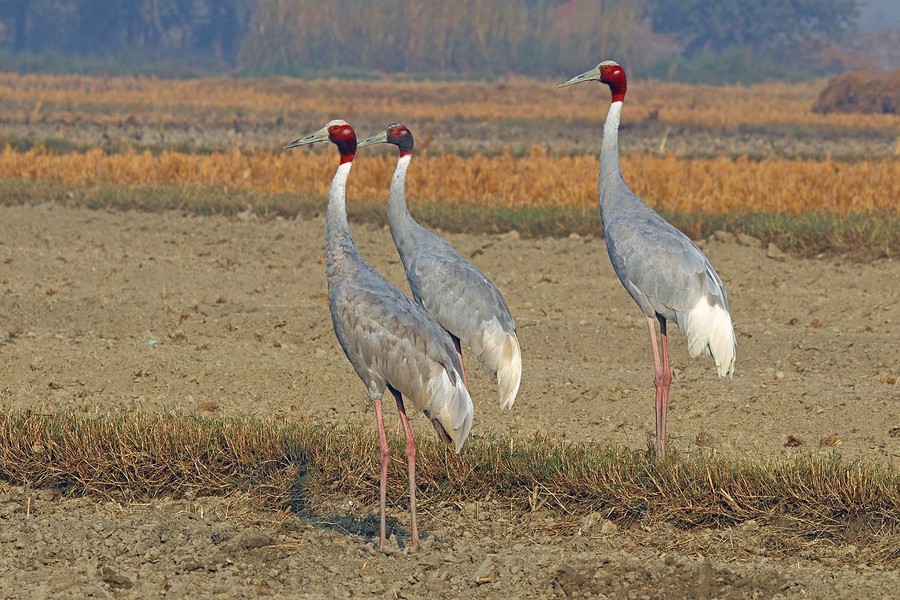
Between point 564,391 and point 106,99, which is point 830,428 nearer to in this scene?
point 564,391

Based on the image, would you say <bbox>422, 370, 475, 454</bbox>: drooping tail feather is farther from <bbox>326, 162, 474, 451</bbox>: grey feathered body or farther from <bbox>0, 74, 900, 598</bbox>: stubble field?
<bbox>0, 74, 900, 598</bbox>: stubble field

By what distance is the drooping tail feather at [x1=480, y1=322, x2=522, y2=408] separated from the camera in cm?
775

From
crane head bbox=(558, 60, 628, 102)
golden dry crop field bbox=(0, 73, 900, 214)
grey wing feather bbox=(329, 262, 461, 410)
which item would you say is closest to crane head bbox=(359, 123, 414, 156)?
crane head bbox=(558, 60, 628, 102)

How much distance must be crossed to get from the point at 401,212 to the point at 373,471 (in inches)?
73.8

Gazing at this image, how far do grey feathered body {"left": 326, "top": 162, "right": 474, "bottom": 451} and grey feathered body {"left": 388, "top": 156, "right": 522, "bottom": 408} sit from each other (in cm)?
125

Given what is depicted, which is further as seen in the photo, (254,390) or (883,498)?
(254,390)

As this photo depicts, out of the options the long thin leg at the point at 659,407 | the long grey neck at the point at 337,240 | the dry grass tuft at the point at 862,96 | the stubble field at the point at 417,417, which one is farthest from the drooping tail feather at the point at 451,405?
the dry grass tuft at the point at 862,96

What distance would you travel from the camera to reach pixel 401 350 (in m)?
6.39

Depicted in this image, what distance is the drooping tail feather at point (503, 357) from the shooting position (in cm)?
775

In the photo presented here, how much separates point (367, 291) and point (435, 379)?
0.53 meters

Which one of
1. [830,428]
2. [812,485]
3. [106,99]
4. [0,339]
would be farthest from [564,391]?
[106,99]

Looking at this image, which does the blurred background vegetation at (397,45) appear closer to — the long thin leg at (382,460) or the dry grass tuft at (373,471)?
the dry grass tuft at (373,471)

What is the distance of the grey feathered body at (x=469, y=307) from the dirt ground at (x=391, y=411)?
83 cm

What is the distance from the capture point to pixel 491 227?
1647cm
